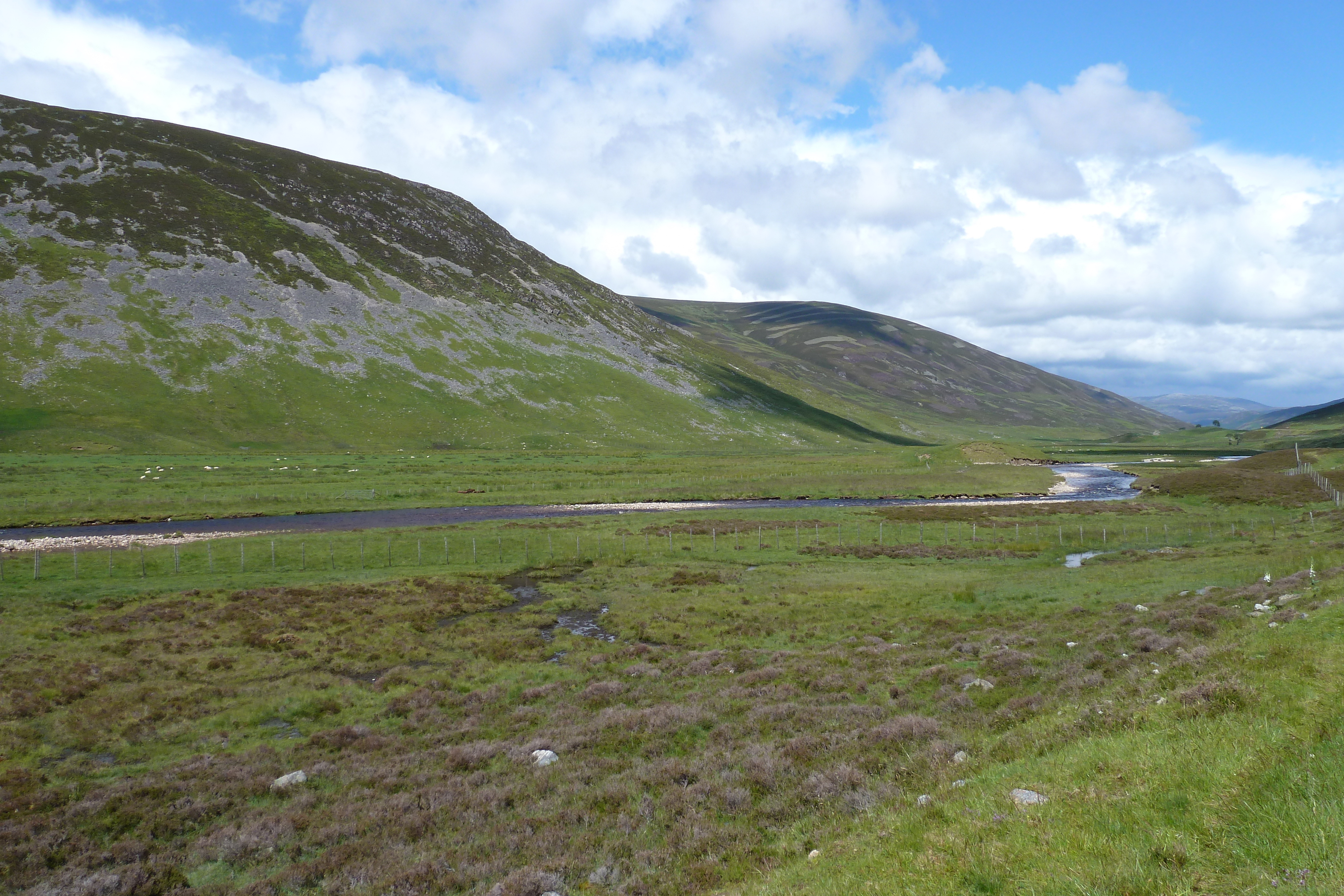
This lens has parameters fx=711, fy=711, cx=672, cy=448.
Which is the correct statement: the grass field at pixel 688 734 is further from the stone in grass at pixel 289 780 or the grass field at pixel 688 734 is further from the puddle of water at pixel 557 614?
the puddle of water at pixel 557 614

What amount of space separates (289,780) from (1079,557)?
56.7 meters

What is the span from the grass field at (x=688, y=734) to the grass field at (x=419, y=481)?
31658 mm

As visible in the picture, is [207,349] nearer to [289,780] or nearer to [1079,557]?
[289,780]

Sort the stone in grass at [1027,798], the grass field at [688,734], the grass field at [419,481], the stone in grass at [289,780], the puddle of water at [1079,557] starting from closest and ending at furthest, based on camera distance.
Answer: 1. the grass field at [688,734]
2. the stone in grass at [1027,798]
3. the stone in grass at [289,780]
4. the puddle of water at [1079,557]
5. the grass field at [419,481]

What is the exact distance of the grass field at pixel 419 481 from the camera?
254 feet

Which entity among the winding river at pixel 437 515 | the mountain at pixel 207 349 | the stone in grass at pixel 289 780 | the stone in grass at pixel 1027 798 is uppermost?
the mountain at pixel 207 349

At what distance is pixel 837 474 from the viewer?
121m

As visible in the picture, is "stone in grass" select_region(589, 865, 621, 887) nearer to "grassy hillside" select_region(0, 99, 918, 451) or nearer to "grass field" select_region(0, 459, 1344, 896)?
"grass field" select_region(0, 459, 1344, 896)

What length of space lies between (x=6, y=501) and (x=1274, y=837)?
329 ft

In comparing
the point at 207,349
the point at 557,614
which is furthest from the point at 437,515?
the point at 207,349

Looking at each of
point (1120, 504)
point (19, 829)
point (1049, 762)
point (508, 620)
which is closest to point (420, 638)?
point (508, 620)

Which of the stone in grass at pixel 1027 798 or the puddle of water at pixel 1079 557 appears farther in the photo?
the puddle of water at pixel 1079 557

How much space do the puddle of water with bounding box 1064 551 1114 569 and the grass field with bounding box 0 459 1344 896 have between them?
17.8 ft

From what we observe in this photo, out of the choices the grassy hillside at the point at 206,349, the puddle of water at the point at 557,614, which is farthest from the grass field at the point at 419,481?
the puddle of water at the point at 557,614
